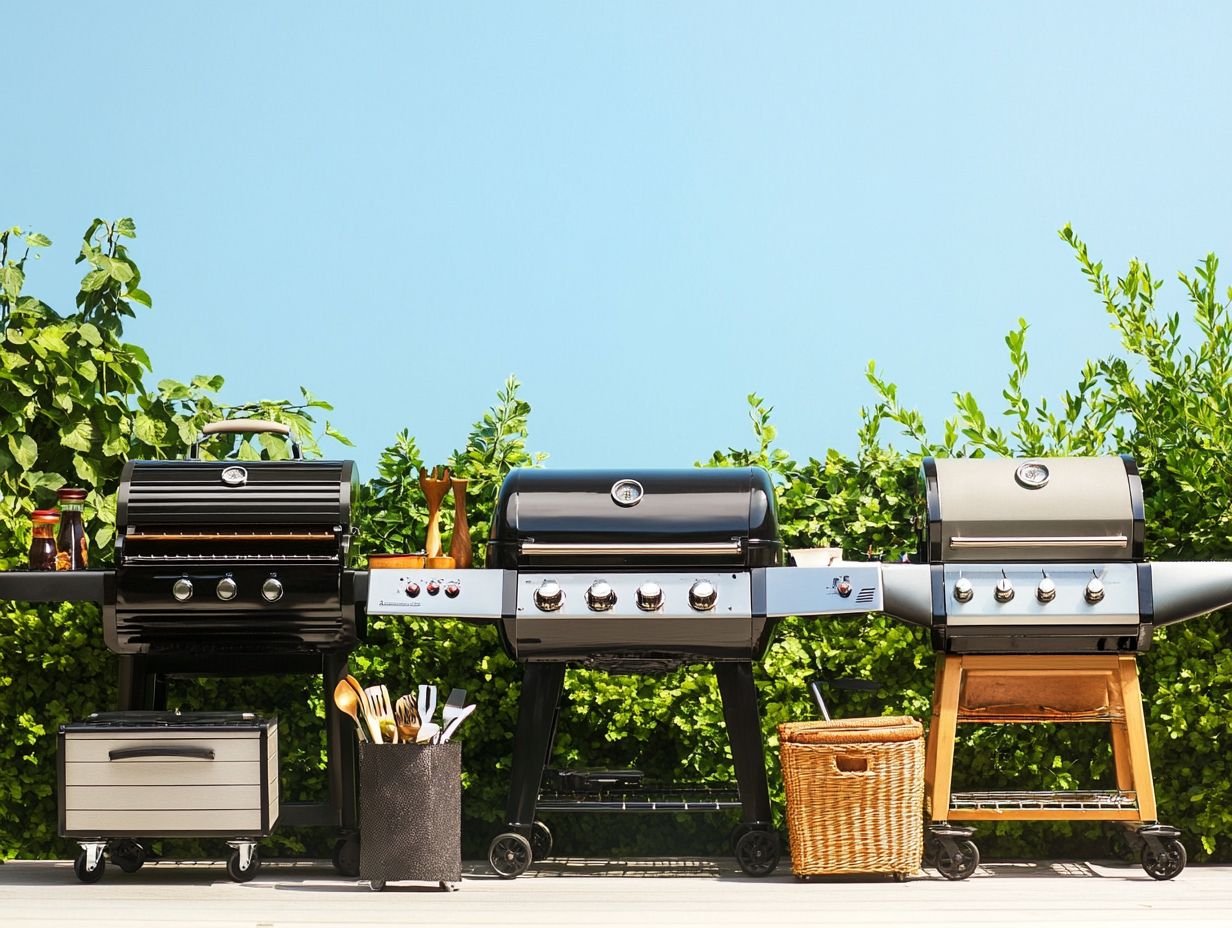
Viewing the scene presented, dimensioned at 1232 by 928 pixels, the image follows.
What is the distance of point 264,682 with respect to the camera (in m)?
5.16

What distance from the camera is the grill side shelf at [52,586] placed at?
4.57 m

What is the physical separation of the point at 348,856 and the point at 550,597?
118 centimetres

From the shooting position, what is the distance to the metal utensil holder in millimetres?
4383

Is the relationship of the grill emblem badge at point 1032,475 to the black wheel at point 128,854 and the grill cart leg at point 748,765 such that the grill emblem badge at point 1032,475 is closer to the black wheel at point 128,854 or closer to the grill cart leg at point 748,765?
the grill cart leg at point 748,765

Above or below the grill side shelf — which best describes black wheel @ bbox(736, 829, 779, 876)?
below

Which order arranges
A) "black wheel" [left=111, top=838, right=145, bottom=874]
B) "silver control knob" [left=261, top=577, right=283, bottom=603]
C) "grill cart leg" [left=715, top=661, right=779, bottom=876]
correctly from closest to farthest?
1. "silver control knob" [left=261, top=577, right=283, bottom=603]
2. "grill cart leg" [left=715, top=661, right=779, bottom=876]
3. "black wheel" [left=111, top=838, right=145, bottom=874]

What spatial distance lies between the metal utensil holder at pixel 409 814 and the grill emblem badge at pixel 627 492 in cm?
95

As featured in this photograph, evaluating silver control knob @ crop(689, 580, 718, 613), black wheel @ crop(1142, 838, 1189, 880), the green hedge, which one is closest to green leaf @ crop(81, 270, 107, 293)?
the green hedge

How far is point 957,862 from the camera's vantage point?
15.0 ft

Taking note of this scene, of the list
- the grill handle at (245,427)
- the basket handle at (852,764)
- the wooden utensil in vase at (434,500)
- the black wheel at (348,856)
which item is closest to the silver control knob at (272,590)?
the wooden utensil in vase at (434,500)

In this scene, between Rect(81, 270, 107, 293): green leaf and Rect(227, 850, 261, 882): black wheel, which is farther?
Rect(81, 270, 107, 293): green leaf

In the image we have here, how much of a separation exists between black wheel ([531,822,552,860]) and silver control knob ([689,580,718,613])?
0.96 m

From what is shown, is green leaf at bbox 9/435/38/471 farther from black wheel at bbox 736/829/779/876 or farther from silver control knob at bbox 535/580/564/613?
black wheel at bbox 736/829/779/876

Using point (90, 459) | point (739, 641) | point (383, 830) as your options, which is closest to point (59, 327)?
point (90, 459)
